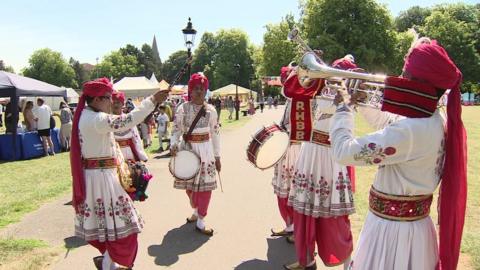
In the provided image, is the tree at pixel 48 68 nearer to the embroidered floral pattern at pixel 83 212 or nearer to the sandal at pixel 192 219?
the sandal at pixel 192 219

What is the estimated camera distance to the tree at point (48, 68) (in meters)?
89.7

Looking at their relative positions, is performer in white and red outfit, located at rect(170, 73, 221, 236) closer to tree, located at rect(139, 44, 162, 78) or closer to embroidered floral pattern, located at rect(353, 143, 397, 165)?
embroidered floral pattern, located at rect(353, 143, 397, 165)

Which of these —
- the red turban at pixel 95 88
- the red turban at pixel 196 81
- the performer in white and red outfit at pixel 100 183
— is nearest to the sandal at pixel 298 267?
the performer in white and red outfit at pixel 100 183

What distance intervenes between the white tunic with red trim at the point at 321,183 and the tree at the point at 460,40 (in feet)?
182

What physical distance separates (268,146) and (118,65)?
9588 cm

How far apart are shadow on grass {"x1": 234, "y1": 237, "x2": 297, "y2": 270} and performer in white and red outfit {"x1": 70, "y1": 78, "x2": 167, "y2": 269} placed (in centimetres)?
138

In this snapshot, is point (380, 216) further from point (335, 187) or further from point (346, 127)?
point (335, 187)

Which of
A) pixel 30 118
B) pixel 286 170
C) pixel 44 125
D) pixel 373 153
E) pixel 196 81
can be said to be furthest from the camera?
pixel 30 118

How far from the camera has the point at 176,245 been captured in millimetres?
5836

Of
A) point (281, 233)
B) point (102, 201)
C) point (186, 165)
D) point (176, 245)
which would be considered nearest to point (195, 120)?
point (186, 165)

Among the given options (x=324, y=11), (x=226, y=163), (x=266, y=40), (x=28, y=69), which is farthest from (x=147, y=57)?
Result: (x=226, y=163)

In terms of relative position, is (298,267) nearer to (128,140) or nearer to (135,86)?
(128,140)

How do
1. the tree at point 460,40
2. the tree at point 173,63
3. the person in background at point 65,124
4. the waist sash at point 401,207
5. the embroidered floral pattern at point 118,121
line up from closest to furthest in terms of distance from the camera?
the waist sash at point 401,207 → the embroidered floral pattern at point 118,121 → the person in background at point 65,124 → the tree at point 460,40 → the tree at point 173,63

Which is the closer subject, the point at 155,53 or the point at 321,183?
the point at 321,183
